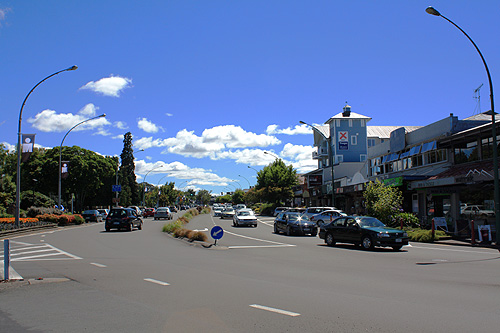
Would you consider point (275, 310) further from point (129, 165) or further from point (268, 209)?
point (129, 165)

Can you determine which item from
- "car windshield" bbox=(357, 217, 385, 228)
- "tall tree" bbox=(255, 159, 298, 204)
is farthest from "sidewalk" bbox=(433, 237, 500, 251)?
"tall tree" bbox=(255, 159, 298, 204)

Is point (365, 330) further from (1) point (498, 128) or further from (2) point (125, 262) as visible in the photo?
(1) point (498, 128)

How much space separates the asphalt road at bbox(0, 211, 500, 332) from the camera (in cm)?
616

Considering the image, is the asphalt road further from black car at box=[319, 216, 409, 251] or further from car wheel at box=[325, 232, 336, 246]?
car wheel at box=[325, 232, 336, 246]

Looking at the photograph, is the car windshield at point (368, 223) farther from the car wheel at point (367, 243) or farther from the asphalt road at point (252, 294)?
the asphalt road at point (252, 294)

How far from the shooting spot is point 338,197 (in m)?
54.3

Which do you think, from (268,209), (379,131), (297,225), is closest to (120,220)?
(297,225)

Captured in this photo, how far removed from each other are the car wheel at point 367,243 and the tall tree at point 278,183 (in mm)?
48472

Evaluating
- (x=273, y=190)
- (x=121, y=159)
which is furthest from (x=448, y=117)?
(x=121, y=159)

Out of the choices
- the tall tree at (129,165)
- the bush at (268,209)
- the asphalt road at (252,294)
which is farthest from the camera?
the tall tree at (129,165)

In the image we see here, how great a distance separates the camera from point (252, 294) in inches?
330

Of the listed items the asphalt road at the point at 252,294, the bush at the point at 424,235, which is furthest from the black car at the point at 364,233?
the bush at the point at 424,235

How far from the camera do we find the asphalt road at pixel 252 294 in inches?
242

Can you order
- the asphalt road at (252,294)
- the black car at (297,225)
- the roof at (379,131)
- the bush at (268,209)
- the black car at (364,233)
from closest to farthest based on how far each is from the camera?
the asphalt road at (252,294), the black car at (364,233), the black car at (297,225), the bush at (268,209), the roof at (379,131)
